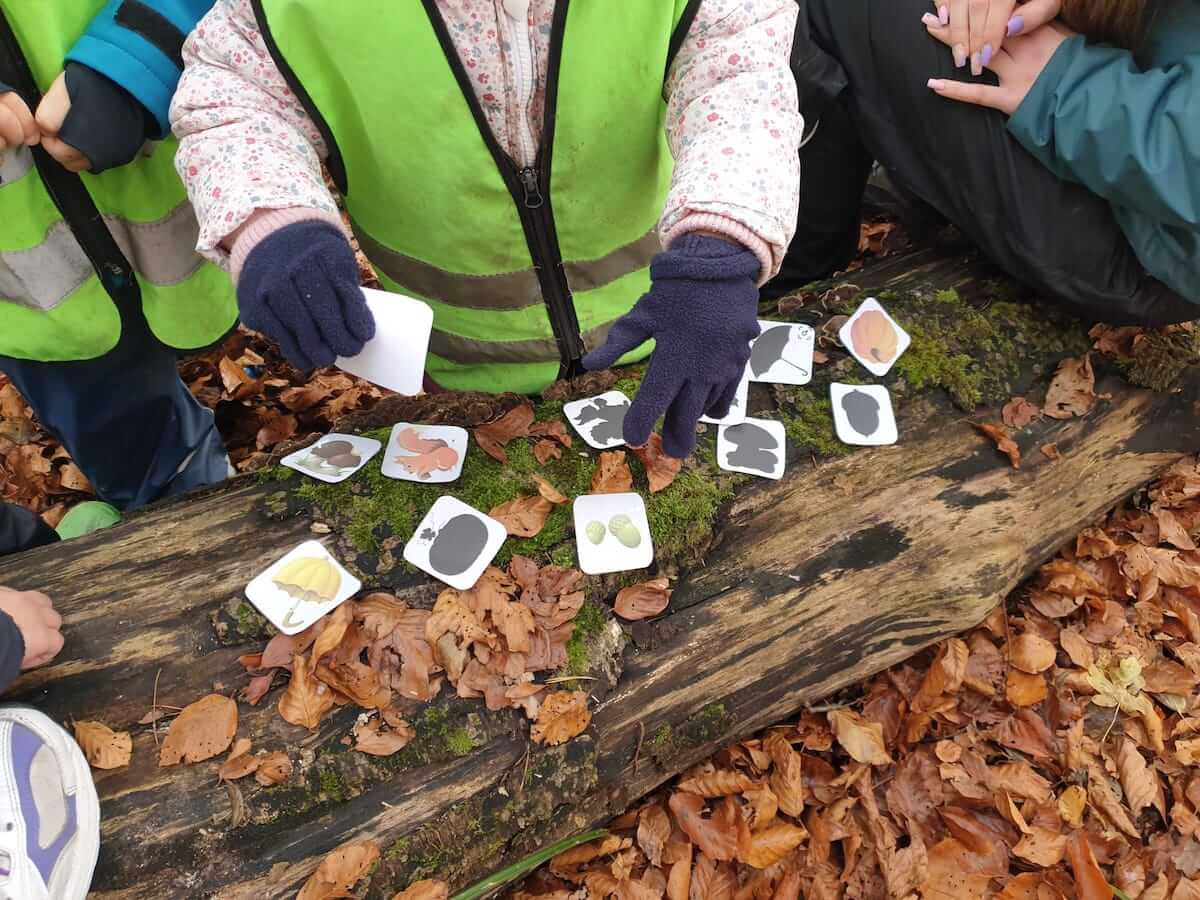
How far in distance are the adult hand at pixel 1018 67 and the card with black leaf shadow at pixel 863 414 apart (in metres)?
0.88

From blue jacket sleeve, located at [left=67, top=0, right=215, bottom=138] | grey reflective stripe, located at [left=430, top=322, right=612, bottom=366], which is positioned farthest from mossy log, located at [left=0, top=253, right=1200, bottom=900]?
blue jacket sleeve, located at [left=67, top=0, right=215, bottom=138]

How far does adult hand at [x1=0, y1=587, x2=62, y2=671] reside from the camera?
1673mm

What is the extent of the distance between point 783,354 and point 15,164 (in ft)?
6.88

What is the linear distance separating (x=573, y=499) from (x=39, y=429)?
270 cm

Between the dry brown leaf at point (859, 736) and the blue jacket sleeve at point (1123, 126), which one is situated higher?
the blue jacket sleeve at point (1123, 126)

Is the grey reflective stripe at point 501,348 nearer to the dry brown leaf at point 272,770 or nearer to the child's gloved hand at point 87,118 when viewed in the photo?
the child's gloved hand at point 87,118

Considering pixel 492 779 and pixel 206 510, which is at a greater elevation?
pixel 206 510

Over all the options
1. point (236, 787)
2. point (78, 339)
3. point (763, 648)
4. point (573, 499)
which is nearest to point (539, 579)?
point (573, 499)

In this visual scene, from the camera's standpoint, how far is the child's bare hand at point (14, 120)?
165 centimetres

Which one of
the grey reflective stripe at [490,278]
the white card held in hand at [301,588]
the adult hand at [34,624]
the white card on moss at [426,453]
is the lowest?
the white card held in hand at [301,588]

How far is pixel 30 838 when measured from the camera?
1.42 meters

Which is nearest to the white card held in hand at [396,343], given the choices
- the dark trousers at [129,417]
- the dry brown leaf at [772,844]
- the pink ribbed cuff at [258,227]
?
the pink ribbed cuff at [258,227]

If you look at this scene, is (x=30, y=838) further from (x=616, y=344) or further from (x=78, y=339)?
(x=616, y=344)

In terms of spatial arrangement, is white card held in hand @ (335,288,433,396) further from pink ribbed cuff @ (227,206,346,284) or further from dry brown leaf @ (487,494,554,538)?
dry brown leaf @ (487,494,554,538)
